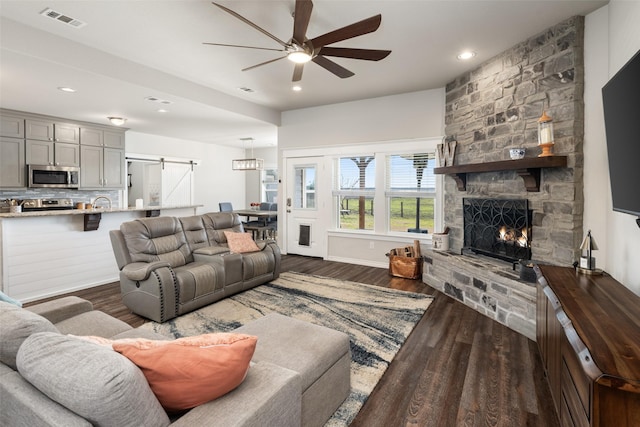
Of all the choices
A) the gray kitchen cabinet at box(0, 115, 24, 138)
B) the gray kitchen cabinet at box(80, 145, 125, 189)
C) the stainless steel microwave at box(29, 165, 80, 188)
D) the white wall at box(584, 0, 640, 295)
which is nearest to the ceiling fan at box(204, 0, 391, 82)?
the white wall at box(584, 0, 640, 295)

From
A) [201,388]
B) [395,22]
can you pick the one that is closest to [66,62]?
[395,22]

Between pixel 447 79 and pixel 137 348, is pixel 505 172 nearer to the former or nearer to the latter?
pixel 447 79

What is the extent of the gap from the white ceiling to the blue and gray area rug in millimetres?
2821

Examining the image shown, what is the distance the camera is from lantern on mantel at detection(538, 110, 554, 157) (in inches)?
119

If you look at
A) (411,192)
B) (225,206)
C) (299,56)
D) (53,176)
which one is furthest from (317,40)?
(225,206)

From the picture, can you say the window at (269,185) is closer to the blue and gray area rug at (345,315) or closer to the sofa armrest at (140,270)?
the blue and gray area rug at (345,315)

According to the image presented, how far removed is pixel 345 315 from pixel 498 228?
6.56 feet

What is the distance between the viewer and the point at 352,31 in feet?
8.34

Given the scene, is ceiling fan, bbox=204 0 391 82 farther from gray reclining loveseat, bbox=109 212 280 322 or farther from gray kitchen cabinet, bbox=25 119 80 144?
gray kitchen cabinet, bbox=25 119 80 144

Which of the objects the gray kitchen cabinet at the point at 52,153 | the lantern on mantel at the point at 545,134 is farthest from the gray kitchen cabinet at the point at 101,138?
the lantern on mantel at the point at 545,134

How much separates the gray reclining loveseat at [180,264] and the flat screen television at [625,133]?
11.5 ft

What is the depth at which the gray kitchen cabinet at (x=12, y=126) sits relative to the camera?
532 cm

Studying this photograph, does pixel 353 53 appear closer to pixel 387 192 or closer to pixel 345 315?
pixel 345 315

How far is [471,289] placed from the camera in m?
3.65
